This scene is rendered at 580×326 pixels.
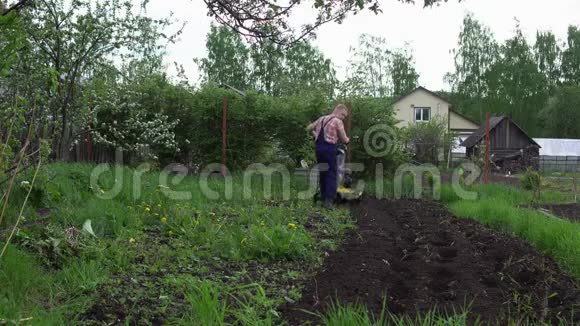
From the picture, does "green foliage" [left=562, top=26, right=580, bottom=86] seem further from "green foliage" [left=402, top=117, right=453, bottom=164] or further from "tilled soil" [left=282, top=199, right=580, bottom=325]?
"tilled soil" [left=282, top=199, right=580, bottom=325]

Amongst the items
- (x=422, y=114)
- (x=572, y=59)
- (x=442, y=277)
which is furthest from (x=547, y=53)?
(x=442, y=277)

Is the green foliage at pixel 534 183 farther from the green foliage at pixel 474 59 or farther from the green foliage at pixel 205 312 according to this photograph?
the green foliage at pixel 474 59

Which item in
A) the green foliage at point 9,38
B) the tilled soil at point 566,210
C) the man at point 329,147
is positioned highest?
the green foliage at point 9,38

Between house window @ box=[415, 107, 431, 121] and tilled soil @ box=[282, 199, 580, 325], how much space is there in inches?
1734

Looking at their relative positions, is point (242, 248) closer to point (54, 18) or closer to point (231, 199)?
point (231, 199)

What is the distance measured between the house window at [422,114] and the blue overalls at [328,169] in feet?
138

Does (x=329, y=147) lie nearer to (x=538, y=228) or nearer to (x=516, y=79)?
(x=538, y=228)

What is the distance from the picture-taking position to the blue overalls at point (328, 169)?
866 centimetres

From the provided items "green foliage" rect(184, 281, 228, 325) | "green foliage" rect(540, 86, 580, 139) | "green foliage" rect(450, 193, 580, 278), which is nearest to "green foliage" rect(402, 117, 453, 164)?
"green foliage" rect(450, 193, 580, 278)

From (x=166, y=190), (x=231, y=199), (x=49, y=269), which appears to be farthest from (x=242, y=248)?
(x=231, y=199)

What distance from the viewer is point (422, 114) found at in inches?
1955

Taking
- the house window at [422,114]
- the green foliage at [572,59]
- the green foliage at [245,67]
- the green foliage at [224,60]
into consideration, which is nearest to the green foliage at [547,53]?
the green foliage at [572,59]

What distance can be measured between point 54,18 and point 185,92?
4361 millimetres

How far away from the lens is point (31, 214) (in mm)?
5160
